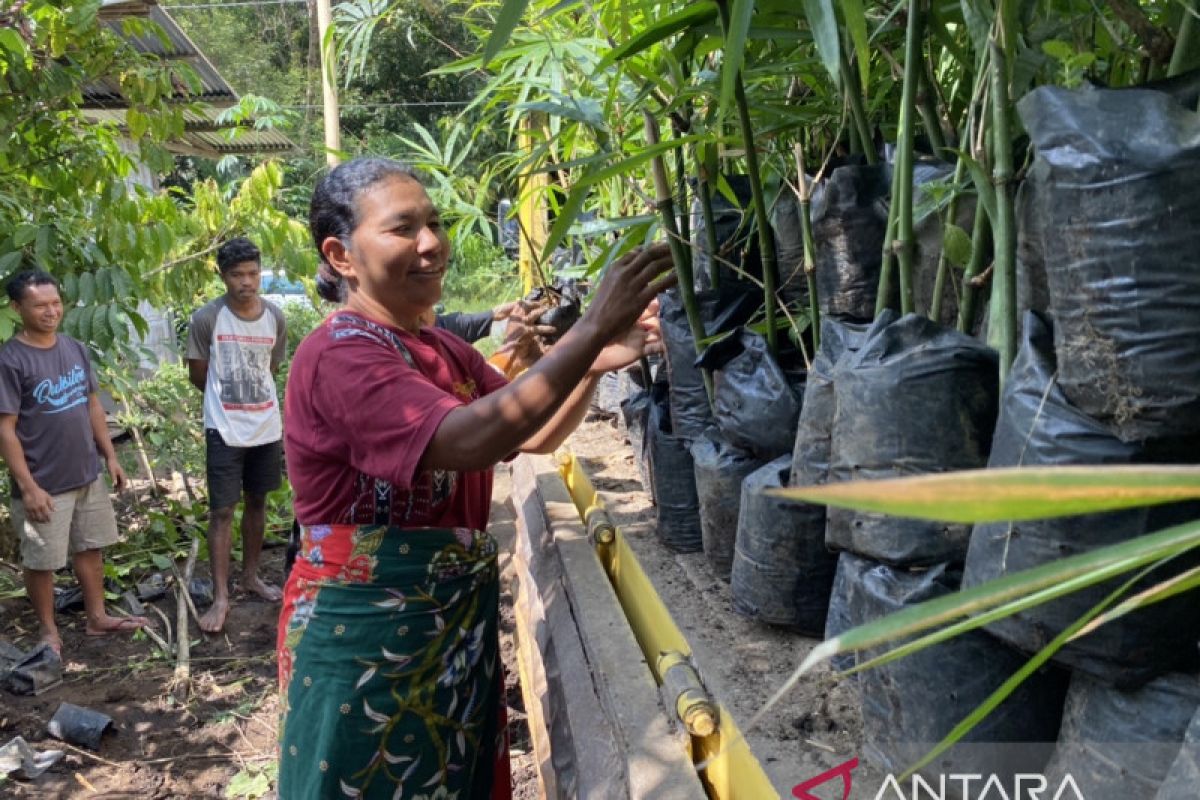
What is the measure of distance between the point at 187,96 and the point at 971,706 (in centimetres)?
430

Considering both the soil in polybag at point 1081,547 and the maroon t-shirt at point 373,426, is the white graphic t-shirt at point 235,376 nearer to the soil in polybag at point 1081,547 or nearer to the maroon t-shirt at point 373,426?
the maroon t-shirt at point 373,426

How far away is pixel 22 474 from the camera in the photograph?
370 cm

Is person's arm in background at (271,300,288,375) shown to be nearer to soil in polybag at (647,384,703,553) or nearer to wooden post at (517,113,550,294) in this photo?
wooden post at (517,113,550,294)

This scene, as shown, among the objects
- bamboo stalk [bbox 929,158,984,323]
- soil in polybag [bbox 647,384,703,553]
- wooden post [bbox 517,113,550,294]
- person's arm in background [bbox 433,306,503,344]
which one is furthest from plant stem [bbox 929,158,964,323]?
person's arm in background [bbox 433,306,503,344]

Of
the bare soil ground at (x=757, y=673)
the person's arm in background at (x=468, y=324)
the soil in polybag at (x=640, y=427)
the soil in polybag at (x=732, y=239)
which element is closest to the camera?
the bare soil ground at (x=757, y=673)

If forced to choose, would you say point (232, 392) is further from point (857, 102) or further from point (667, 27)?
point (857, 102)

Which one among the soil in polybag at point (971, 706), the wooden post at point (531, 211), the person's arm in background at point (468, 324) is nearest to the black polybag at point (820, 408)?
the soil in polybag at point (971, 706)

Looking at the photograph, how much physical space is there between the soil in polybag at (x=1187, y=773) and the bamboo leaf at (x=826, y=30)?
2.78 feet

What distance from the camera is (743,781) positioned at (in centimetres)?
146

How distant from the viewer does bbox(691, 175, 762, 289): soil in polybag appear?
2.42 m

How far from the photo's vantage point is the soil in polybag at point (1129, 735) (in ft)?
3.63

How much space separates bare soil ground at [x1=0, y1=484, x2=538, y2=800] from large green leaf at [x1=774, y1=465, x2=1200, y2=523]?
2756 mm

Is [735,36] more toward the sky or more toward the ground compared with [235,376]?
more toward the sky

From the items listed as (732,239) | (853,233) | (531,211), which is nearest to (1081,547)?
(853,233)
